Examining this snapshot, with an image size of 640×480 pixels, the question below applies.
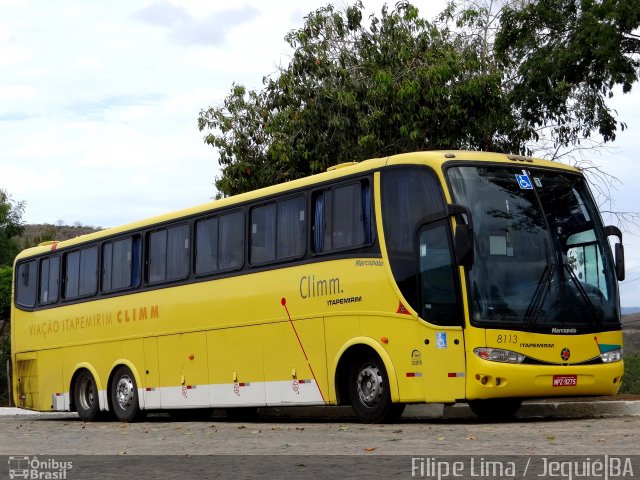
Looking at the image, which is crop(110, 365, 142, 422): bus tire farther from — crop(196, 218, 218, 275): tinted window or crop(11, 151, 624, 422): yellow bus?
crop(196, 218, 218, 275): tinted window

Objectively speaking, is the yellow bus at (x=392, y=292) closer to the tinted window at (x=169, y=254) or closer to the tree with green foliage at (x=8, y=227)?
the tinted window at (x=169, y=254)

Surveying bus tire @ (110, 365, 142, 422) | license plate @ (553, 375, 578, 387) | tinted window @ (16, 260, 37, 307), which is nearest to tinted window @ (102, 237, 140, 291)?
bus tire @ (110, 365, 142, 422)

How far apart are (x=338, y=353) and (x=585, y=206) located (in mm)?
3818

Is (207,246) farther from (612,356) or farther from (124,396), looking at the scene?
(612,356)

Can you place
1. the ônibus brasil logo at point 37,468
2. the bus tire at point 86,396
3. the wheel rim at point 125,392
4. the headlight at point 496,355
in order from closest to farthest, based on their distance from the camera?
the ônibus brasil logo at point 37,468 → the headlight at point 496,355 → the wheel rim at point 125,392 → the bus tire at point 86,396

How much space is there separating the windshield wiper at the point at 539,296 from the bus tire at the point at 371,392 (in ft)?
6.55

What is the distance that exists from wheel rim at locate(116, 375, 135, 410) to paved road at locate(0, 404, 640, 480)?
486 centimetres

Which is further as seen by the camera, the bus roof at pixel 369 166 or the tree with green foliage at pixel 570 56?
the tree with green foliage at pixel 570 56

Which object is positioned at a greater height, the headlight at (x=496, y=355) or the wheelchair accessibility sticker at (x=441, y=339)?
the wheelchair accessibility sticker at (x=441, y=339)

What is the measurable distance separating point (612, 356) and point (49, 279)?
12692 mm

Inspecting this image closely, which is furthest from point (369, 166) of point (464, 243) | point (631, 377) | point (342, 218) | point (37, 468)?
point (631, 377)

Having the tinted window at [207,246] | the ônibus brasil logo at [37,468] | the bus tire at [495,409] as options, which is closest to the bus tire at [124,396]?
the tinted window at [207,246]

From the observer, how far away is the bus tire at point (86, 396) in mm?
22578

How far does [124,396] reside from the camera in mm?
21828
